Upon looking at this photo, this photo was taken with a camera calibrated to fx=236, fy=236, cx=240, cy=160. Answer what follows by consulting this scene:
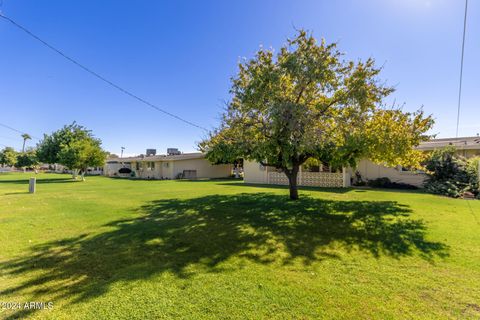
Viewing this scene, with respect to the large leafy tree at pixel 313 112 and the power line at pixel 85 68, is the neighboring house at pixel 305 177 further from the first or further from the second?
the power line at pixel 85 68

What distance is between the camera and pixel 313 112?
8.48m

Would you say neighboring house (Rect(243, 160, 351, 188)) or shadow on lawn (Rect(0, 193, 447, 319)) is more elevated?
neighboring house (Rect(243, 160, 351, 188))

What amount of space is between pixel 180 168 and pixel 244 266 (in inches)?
1150

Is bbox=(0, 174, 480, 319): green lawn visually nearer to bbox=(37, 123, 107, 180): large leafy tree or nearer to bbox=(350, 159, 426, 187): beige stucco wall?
bbox=(350, 159, 426, 187): beige stucco wall

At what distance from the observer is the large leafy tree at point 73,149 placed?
25.8 meters

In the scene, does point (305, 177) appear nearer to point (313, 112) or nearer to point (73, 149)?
point (313, 112)

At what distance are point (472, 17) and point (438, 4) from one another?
1174mm

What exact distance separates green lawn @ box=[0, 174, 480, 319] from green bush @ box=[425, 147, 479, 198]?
6406 mm

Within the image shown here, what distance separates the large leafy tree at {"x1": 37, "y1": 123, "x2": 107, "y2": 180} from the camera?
2578 cm

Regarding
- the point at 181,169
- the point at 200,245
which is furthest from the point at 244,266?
the point at 181,169

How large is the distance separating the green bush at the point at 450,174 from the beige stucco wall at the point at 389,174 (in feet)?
5.14

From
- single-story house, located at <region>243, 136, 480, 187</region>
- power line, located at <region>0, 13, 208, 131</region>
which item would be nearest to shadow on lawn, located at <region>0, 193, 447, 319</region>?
power line, located at <region>0, 13, 208, 131</region>

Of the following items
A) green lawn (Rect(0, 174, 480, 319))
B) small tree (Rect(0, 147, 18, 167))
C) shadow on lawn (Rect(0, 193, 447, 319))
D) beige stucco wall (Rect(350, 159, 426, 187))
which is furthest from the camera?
small tree (Rect(0, 147, 18, 167))

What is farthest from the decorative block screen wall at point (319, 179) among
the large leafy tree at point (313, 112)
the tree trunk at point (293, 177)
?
the large leafy tree at point (313, 112)
